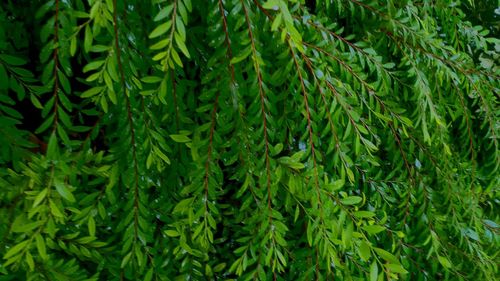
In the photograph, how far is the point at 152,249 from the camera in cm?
85

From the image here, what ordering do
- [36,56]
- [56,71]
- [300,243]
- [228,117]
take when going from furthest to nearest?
[300,243], [36,56], [228,117], [56,71]

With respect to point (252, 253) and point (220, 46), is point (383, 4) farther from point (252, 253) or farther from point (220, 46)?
point (252, 253)

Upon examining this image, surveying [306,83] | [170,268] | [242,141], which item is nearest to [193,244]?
[170,268]

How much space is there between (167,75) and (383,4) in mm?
586

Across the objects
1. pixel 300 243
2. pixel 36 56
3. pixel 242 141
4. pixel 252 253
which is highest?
pixel 36 56

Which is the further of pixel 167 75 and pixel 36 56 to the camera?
pixel 36 56

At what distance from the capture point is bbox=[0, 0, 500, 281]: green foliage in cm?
74

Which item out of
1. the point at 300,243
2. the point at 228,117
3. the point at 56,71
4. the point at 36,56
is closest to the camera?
the point at 56,71

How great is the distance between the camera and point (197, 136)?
0.83 m

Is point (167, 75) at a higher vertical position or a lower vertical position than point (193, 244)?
higher

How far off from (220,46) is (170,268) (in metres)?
0.39

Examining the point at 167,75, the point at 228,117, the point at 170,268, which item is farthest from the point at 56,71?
the point at 170,268

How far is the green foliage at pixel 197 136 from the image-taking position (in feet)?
2.44

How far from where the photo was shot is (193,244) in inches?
34.7
